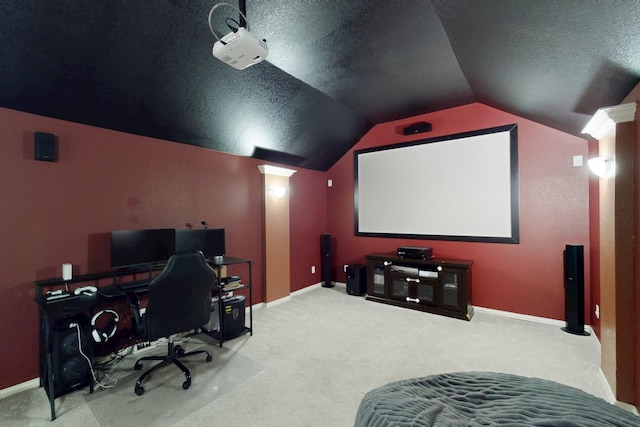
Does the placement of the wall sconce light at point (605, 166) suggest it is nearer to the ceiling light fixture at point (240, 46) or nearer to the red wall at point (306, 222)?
the ceiling light fixture at point (240, 46)

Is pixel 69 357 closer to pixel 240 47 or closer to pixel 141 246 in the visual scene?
pixel 141 246

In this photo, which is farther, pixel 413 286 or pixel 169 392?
pixel 413 286

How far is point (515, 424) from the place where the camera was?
0.89m

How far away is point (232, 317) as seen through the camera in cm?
308

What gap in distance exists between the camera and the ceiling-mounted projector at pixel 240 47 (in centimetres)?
162

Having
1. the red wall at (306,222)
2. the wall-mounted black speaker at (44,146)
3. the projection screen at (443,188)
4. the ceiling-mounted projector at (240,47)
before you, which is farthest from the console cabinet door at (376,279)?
the wall-mounted black speaker at (44,146)

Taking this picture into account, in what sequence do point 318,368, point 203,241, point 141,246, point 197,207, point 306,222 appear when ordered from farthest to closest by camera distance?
point 306,222 < point 197,207 < point 203,241 < point 141,246 < point 318,368

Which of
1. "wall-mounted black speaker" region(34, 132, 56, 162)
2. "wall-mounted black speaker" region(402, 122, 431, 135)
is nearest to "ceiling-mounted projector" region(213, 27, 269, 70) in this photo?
"wall-mounted black speaker" region(34, 132, 56, 162)

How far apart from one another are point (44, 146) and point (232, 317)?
7.67 feet

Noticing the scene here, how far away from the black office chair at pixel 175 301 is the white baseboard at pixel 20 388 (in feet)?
3.11

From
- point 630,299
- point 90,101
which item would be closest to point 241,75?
point 90,101

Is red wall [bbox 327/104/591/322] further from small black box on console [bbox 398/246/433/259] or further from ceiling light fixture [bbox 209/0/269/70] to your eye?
ceiling light fixture [bbox 209/0/269/70]

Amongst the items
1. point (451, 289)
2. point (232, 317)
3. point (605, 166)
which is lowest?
point (232, 317)

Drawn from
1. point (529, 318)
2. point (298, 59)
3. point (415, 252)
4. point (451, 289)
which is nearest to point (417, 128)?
point (415, 252)
